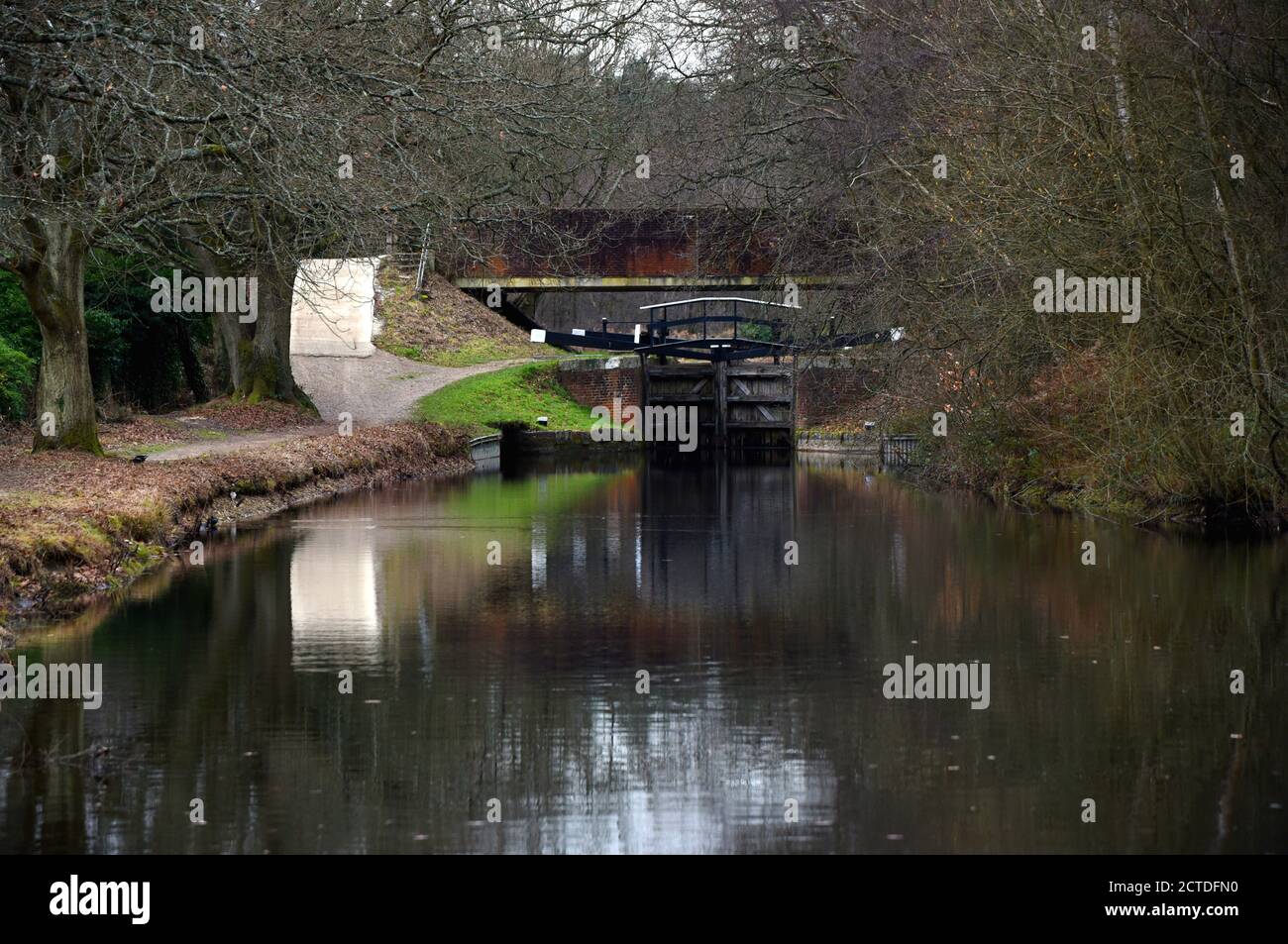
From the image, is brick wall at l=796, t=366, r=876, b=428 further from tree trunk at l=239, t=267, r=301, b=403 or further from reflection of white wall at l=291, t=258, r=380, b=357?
tree trunk at l=239, t=267, r=301, b=403

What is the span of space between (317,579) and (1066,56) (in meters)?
9.27

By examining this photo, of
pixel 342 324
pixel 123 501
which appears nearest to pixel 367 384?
pixel 342 324

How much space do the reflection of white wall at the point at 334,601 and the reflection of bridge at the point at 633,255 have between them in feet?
49.2

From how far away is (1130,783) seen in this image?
786cm

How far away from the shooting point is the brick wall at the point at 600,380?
42.1 m

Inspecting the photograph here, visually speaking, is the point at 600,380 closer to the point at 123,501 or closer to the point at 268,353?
the point at 268,353

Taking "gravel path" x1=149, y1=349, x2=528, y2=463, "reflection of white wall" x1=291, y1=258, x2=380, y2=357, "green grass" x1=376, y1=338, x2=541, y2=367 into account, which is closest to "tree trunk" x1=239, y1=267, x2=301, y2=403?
"gravel path" x1=149, y1=349, x2=528, y2=463

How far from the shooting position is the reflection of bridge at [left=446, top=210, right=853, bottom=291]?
34.5 metres

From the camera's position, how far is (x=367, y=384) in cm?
3953

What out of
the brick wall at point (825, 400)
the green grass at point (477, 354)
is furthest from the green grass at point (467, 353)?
the brick wall at point (825, 400)

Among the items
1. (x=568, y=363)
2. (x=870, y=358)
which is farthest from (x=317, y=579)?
(x=568, y=363)

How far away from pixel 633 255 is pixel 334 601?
32658 millimetres

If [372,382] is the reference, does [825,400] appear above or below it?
below
